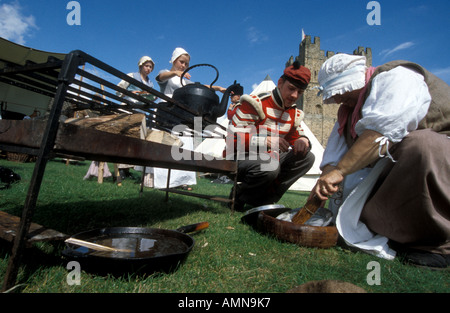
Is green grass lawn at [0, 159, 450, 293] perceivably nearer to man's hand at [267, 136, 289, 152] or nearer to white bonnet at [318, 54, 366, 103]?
man's hand at [267, 136, 289, 152]

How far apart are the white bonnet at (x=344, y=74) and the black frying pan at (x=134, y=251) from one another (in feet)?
4.67

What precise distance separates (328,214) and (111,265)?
5.22 feet

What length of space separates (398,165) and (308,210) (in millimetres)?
643

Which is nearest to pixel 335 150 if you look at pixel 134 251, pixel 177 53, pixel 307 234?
pixel 307 234

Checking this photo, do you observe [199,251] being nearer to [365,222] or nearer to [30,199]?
[30,199]

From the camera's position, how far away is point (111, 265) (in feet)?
3.49

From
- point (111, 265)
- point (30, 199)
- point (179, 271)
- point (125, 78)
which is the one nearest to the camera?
point (30, 199)

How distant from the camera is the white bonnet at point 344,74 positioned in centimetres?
180

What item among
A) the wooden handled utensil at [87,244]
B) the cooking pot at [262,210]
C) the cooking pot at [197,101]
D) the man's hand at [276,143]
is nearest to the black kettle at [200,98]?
the cooking pot at [197,101]

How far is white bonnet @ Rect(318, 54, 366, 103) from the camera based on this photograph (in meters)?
1.80

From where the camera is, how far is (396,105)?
1.48 m
